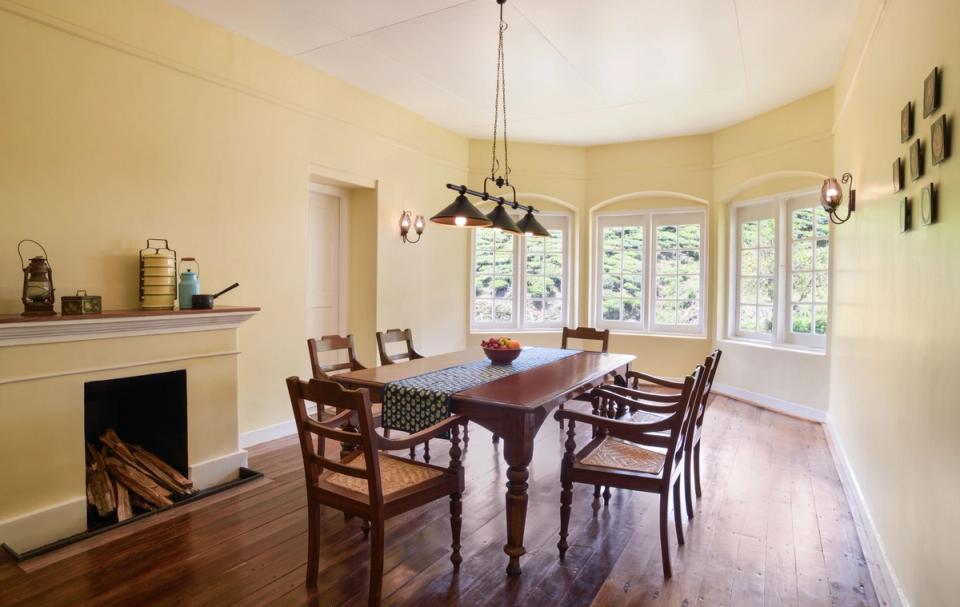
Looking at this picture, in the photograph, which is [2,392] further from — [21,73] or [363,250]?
[363,250]

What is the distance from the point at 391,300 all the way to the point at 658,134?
3.62 metres

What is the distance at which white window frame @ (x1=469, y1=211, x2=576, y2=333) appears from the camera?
21.1ft

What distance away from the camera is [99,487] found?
286 centimetres

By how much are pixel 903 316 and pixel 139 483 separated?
152 inches

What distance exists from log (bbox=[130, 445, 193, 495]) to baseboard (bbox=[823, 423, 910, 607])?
346cm

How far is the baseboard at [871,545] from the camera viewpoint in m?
2.10

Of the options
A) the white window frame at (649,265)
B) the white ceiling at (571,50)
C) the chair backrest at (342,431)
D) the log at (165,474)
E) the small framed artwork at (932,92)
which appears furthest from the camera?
the white window frame at (649,265)

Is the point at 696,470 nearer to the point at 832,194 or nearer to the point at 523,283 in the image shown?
the point at 832,194

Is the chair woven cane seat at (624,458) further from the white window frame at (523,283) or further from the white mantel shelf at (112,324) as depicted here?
the white window frame at (523,283)

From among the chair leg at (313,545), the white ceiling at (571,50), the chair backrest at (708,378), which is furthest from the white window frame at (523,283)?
the chair leg at (313,545)

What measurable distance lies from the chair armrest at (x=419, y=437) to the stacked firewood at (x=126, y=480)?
1.60 metres

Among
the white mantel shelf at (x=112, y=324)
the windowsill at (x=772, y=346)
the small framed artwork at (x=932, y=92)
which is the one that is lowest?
the windowsill at (x=772, y=346)

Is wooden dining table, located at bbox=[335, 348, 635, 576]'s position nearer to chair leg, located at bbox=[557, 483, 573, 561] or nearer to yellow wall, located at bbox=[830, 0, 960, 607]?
chair leg, located at bbox=[557, 483, 573, 561]

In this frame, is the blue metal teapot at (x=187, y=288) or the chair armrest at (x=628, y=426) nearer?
the chair armrest at (x=628, y=426)
